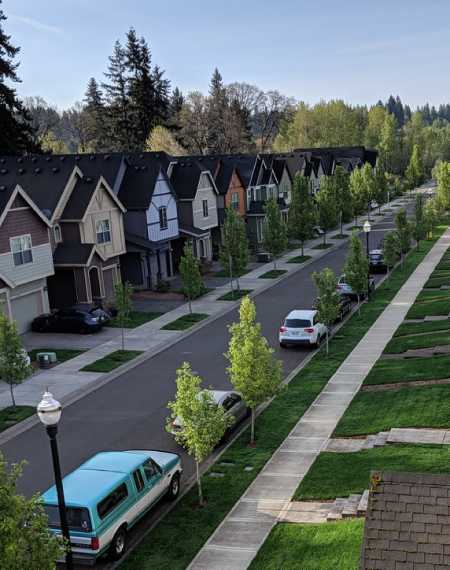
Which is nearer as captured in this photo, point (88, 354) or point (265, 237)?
point (88, 354)

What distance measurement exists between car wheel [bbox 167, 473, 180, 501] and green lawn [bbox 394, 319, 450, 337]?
616 inches

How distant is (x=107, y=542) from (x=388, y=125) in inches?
4920

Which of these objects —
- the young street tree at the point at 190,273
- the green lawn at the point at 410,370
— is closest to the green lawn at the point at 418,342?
the green lawn at the point at 410,370

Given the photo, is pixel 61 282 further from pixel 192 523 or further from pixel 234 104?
pixel 234 104

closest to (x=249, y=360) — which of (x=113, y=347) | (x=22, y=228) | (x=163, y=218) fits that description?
(x=113, y=347)

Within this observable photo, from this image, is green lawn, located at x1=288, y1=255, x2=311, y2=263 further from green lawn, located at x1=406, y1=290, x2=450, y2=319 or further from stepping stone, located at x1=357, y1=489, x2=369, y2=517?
stepping stone, located at x1=357, y1=489, x2=369, y2=517

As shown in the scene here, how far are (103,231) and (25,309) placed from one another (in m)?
7.74

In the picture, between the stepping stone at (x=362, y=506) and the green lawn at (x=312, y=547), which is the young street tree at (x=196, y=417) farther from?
the stepping stone at (x=362, y=506)

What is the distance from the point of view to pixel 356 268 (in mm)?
34625

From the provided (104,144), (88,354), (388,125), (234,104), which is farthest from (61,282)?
(388,125)

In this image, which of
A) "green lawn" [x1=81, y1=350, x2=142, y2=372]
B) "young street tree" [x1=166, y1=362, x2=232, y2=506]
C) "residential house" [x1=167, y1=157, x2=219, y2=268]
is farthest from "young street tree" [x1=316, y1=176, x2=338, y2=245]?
"young street tree" [x1=166, y1=362, x2=232, y2=506]

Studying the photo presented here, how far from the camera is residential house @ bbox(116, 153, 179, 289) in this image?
4478 centimetres

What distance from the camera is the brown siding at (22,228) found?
3253 centimetres

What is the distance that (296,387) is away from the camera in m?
23.9
